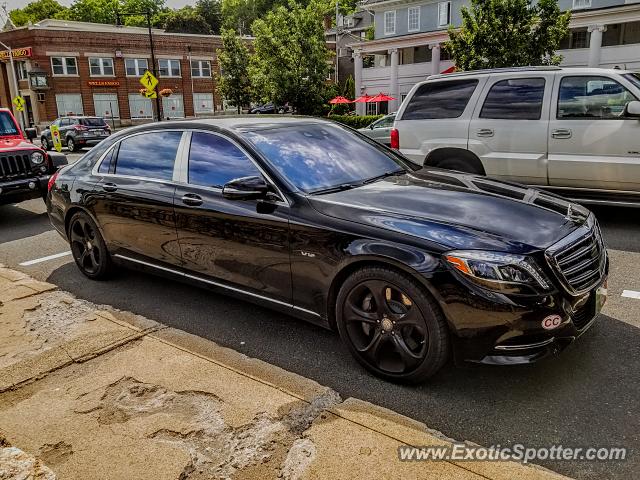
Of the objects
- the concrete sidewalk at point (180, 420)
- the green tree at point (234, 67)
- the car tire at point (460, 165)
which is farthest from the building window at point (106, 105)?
the concrete sidewalk at point (180, 420)

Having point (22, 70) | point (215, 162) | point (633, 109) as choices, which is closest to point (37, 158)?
point (215, 162)

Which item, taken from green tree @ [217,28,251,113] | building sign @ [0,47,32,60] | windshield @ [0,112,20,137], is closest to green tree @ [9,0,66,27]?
building sign @ [0,47,32,60]

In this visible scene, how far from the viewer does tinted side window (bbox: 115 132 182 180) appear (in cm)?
445

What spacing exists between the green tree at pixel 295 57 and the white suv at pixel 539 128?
81.4ft

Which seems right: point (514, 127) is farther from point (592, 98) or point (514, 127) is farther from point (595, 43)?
point (595, 43)

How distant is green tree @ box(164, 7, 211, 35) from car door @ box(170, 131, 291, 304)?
262 ft

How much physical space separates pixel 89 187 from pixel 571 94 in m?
5.75

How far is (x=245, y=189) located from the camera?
142 inches

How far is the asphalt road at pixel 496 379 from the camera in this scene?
8.89 ft

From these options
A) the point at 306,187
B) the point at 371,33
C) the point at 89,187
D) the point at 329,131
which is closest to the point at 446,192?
the point at 306,187

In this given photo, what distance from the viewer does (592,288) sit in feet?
10.2

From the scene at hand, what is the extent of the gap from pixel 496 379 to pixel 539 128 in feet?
14.6

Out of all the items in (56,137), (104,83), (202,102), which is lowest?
(56,137)

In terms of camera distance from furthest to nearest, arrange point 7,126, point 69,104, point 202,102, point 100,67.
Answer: point 202,102
point 100,67
point 69,104
point 7,126
